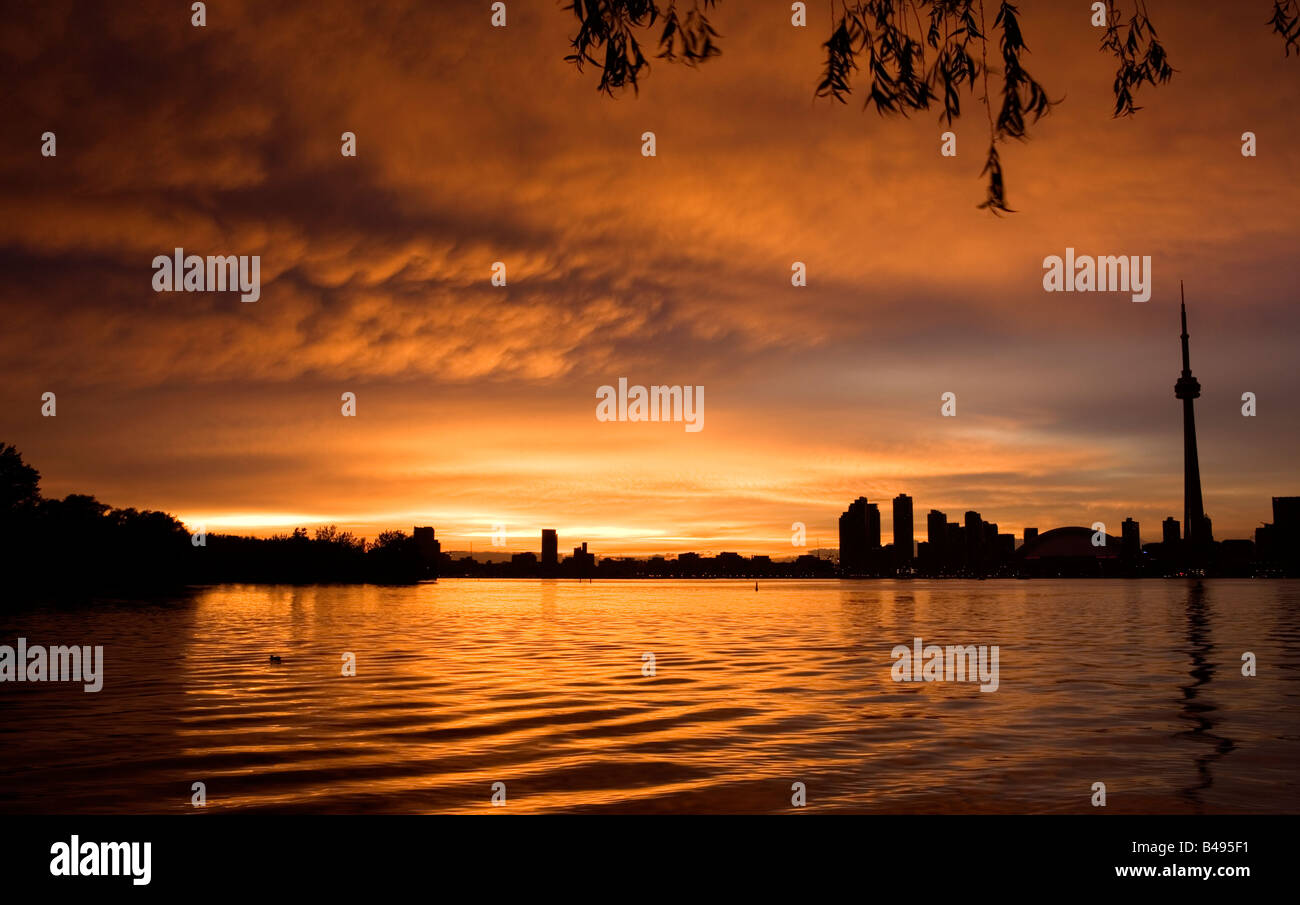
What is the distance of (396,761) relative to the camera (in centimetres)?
2103

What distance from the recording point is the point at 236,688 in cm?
3491

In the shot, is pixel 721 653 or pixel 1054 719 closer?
pixel 1054 719

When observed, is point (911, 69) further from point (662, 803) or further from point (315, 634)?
point (315, 634)

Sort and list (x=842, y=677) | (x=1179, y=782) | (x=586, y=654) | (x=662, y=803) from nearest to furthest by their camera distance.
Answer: (x=662, y=803) < (x=1179, y=782) < (x=842, y=677) < (x=586, y=654)

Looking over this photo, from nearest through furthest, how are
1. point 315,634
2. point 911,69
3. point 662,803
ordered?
point 911,69
point 662,803
point 315,634
